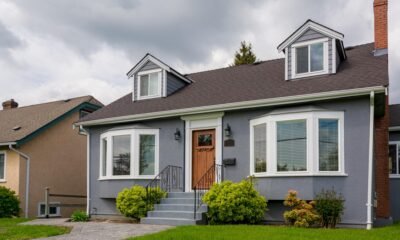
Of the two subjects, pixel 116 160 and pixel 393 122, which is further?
pixel 393 122

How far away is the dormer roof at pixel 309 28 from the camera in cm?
1373

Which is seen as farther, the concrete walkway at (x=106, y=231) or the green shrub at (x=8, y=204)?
the green shrub at (x=8, y=204)

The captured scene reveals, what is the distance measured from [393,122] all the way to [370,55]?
486 centimetres

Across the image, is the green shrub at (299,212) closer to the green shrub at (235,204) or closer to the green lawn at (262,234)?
the green shrub at (235,204)

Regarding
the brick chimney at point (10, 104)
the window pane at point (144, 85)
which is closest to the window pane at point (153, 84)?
the window pane at point (144, 85)

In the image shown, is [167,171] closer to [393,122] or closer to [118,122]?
[118,122]

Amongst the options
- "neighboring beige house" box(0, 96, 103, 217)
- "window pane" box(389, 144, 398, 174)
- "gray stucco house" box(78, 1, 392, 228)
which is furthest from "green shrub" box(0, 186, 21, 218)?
"window pane" box(389, 144, 398, 174)

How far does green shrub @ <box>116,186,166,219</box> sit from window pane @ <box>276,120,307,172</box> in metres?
3.99

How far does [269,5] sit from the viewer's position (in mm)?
13648

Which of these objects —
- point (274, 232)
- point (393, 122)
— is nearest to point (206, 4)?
point (274, 232)

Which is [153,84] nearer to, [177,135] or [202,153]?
[177,135]

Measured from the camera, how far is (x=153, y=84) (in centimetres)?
1723

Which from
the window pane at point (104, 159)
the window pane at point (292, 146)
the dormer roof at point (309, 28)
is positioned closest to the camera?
the window pane at point (292, 146)

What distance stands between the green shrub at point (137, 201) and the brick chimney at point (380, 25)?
27.0 feet
